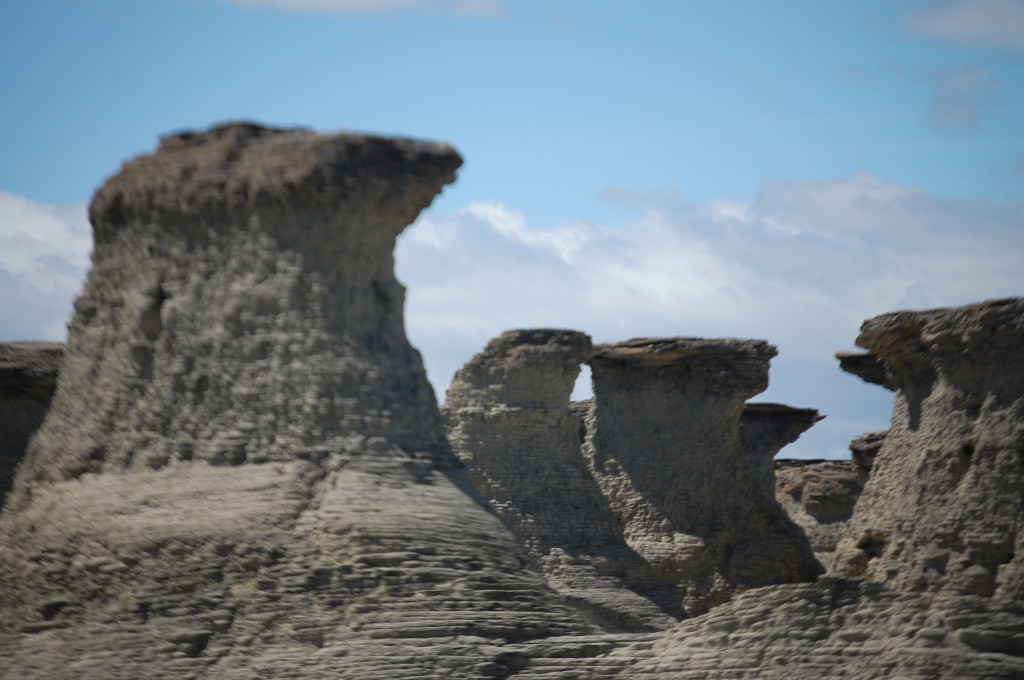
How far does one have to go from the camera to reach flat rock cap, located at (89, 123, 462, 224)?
45.5 ft

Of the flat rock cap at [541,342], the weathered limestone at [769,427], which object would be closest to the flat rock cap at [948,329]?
the flat rock cap at [541,342]

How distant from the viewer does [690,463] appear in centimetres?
2350

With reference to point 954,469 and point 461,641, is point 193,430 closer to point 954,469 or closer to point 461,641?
point 461,641

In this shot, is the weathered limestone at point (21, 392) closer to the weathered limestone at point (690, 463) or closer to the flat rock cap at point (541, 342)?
the flat rock cap at point (541, 342)

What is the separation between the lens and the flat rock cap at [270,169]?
13.9 meters

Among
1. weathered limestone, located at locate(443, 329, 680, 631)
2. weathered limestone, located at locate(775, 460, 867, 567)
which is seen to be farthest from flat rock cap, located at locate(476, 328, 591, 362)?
weathered limestone, located at locate(775, 460, 867, 567)

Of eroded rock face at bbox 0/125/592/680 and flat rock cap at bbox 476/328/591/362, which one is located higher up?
flat rock cap at bbox 476/328/591/362

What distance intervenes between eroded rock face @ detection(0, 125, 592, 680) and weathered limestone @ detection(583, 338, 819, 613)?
9716 mm

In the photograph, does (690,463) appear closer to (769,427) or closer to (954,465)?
(769,427)

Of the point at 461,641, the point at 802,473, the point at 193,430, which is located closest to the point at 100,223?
the point at 193,430

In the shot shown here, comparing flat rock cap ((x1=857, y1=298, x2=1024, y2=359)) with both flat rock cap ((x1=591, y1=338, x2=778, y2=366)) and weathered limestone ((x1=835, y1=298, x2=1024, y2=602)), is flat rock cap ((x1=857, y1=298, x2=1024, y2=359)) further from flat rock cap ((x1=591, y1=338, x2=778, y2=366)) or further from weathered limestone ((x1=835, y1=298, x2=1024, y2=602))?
flat rock cap ((x1=591, y1=338, x2=778, y2=366))

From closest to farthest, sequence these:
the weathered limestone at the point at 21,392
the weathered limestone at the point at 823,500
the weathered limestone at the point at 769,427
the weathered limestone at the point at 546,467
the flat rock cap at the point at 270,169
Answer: the flat rock cap at the point at 270,169 < the weathered limestone at the point at 21,392 < the weathered limestone at the point at 546,467 < the weathered limestone at the point at 769,427 < the weathered limestone at the point at 823,500

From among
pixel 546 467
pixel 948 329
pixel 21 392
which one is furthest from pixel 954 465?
pixel 21 392

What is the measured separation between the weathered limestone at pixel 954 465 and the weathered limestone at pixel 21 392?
803 cm
